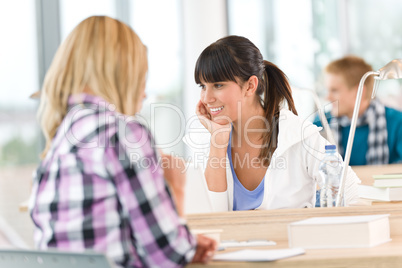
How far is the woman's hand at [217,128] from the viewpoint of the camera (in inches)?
88.0

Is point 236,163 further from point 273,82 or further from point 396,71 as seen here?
point 396,71

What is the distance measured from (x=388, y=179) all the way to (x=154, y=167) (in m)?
1.06

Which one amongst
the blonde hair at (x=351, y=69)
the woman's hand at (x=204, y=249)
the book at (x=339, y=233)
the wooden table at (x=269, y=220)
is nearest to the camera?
the woman's hand at (x=204, y=249)

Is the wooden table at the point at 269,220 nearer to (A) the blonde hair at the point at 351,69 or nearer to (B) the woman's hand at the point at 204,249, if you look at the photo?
(B) the woman's hand at the point at 204,249

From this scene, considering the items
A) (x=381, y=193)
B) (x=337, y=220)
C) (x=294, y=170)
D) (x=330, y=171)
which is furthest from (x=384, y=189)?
(x=337, y=220)

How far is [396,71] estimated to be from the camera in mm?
1936

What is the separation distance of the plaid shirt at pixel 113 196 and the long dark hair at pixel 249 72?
950 mm


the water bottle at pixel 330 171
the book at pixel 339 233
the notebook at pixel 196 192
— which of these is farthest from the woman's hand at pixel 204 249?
the water bottle at pixel 330 171

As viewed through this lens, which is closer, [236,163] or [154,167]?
[154,167]

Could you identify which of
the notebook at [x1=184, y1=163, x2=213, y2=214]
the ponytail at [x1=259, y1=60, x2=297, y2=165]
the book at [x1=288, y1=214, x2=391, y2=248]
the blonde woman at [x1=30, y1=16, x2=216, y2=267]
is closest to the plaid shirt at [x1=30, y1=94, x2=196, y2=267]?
the blonde woman at [x1=30, y1=16, x2=216, y2=267]

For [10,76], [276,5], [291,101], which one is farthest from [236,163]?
[276,5]

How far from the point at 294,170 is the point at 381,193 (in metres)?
0.30

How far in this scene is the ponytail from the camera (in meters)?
2.27

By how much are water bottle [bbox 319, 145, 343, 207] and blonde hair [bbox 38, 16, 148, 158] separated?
92 centimetres
